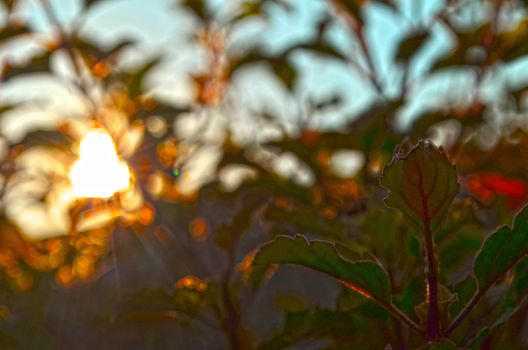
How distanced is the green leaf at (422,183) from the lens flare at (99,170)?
6.68 ft

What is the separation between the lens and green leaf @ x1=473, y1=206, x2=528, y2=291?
1.20 meters

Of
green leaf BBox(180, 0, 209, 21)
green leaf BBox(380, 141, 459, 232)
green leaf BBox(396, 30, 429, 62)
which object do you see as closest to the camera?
green leaf BBox(380, 141, 459, 232)

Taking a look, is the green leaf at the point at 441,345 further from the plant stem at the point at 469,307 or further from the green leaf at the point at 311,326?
the green leaf at the point at 311,326

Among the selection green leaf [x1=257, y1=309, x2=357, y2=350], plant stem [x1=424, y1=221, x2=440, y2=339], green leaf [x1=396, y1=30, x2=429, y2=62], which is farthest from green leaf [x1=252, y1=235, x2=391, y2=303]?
green leaf [x1=396, y1=30, x2=429, y2=62]

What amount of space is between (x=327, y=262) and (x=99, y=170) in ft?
6.52

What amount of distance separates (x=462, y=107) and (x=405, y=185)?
2101 millimetres

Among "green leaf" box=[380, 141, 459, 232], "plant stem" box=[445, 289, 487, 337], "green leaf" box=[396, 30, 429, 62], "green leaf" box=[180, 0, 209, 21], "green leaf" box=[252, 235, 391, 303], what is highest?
"green leaf" box=[380, 141, 459, 232]

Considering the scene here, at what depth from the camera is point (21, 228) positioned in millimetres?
3820

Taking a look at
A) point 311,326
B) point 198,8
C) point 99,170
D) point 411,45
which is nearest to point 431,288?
point 311,326

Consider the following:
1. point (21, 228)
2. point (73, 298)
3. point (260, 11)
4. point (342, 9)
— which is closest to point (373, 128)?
point (342, 9)

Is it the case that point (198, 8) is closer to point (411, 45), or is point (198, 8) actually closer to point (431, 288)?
point (411, 45)

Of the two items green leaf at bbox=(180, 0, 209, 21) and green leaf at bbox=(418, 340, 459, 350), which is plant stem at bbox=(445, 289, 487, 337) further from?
green leaf at bbox=(180, 0, 209, 21)

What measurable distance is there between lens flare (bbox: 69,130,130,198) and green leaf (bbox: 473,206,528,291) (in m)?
2.04

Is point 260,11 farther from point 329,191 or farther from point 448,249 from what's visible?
point 448,249
